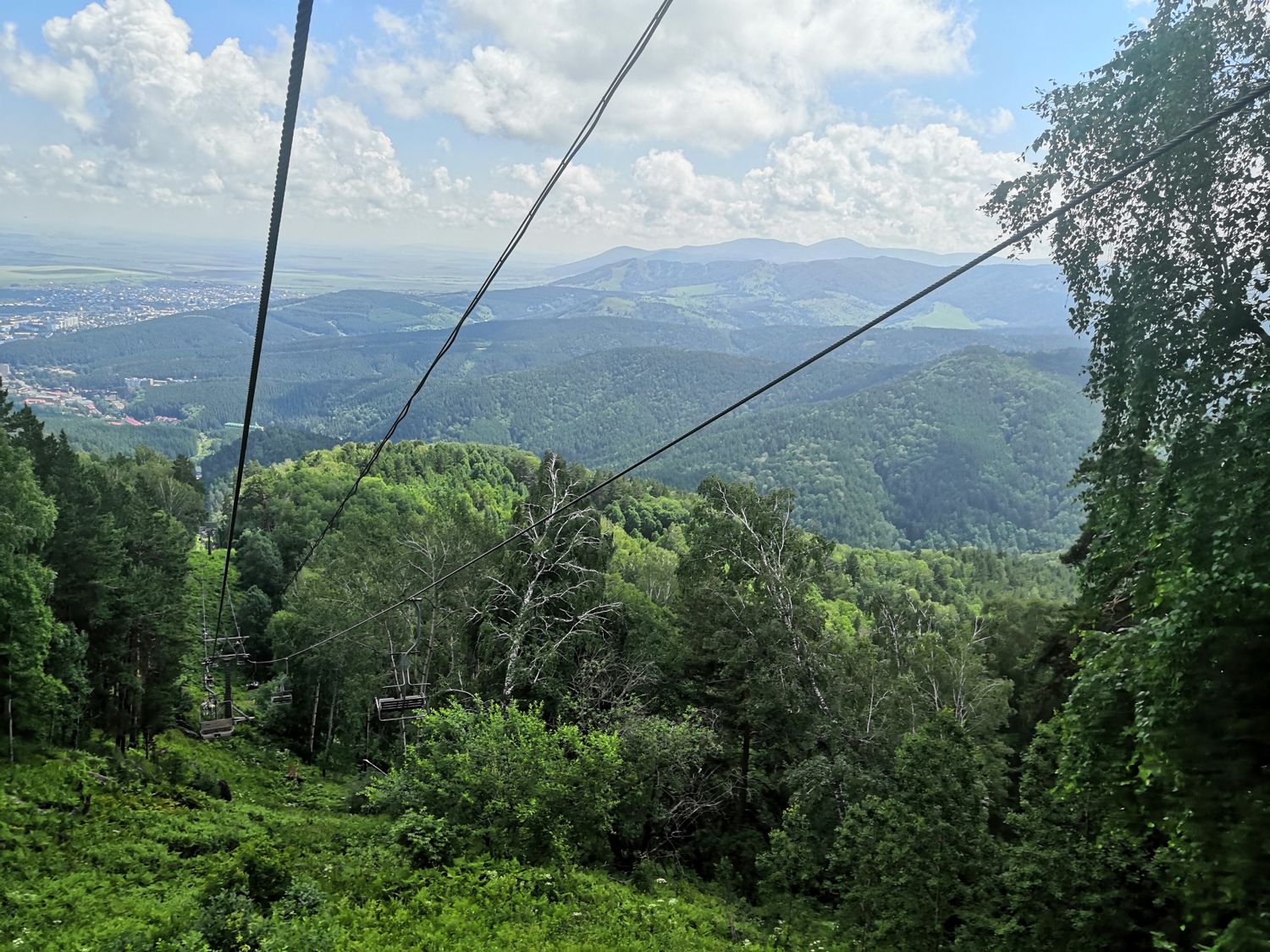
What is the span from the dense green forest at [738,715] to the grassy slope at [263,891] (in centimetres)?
8

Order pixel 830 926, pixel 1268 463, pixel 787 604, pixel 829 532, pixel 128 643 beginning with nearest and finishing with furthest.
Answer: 1. pixel 1268 463
2. pixel 830 926
3. pixel 787 604
4. pixel 128 643
5. pixel 829 532

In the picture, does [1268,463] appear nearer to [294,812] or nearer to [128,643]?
[294,812]

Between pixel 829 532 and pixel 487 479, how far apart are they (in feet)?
333

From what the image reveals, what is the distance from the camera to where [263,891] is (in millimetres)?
10039

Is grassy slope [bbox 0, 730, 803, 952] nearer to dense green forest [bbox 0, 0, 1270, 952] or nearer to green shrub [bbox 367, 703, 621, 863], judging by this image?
dense green forest [bbox 0, 0, 1270, 952]

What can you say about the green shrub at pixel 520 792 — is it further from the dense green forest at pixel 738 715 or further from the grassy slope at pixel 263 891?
the grassy slope at pixel 263 891

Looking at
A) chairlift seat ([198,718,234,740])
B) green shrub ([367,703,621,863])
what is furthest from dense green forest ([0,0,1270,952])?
chairlift seat ([198,718,234,740])

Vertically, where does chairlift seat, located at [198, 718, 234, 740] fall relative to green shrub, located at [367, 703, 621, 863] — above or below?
below

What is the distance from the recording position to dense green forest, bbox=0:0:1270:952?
639cm

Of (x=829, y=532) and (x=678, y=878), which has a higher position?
(x=678, y=878)

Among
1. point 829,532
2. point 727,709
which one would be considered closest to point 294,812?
point 727,709

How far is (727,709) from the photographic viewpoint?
21.4m

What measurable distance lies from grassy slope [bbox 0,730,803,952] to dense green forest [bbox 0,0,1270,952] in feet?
0.27

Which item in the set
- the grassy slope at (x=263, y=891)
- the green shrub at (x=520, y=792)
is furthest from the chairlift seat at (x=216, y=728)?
the green shrub at (x=520, y=792)
